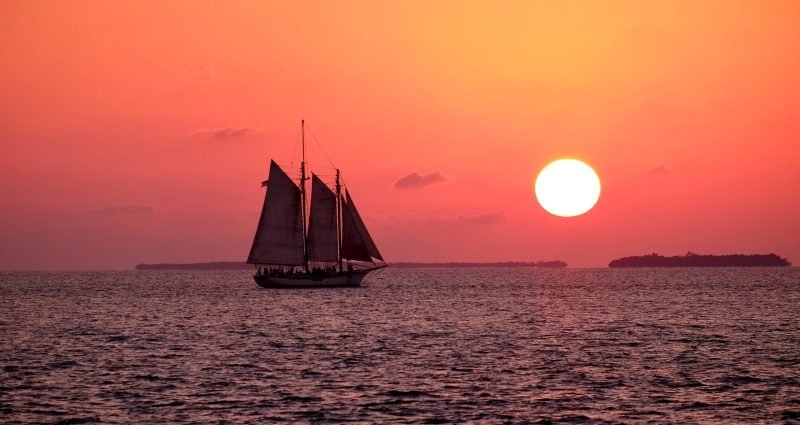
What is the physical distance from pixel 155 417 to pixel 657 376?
25.6m

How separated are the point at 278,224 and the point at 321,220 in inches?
265

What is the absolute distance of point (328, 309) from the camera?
338 ft

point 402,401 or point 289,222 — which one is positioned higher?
point 289,222

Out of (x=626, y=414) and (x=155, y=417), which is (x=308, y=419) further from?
(x=626, y=414)

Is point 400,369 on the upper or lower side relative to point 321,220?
lower

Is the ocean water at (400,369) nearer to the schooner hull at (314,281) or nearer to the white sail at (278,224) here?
the white sail at (278,224)

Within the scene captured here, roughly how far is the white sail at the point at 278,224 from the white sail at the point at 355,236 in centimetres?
726

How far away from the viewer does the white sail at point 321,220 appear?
442 feet

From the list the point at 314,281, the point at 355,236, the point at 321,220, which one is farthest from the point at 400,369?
the point at 314,281

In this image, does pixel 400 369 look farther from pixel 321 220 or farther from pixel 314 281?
pixel 314 281

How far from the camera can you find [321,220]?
135500 mm

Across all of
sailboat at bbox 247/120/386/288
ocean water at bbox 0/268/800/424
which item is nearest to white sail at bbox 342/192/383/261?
sailboat at bbox 247/120/386/288

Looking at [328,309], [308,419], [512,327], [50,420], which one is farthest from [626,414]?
[328,309]

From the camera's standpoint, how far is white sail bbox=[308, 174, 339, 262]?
135 metres
